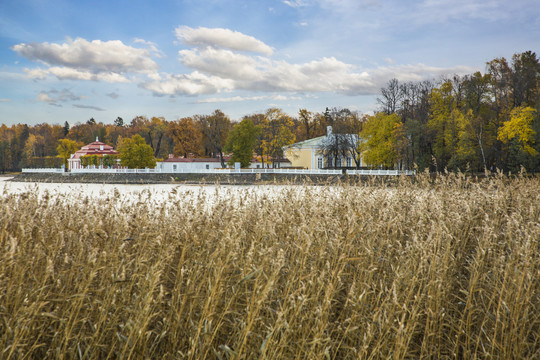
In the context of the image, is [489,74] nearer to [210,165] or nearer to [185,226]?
[210,165]

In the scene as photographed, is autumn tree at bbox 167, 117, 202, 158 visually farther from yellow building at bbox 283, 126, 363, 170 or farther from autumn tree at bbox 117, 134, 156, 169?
yellow building at bbox 283, 126, 363, 170

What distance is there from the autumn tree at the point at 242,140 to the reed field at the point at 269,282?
46.4 m

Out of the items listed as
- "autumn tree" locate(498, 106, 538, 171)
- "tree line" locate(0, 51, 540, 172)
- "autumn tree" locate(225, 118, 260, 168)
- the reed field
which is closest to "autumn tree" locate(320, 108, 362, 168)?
"tree line" locate(0, 51, 540, 172)

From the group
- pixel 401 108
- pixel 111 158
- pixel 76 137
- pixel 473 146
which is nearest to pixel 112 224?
pixel 473 146

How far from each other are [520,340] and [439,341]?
1.93 ft

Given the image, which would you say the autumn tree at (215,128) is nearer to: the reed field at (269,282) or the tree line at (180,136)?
the tree line at (180,136)

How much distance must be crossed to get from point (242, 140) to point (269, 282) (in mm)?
52242

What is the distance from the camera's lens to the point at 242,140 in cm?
5384

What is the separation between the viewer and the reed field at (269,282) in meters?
2.57

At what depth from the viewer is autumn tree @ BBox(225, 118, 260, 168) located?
53.3m

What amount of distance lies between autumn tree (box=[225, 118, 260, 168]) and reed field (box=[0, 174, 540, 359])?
152ft

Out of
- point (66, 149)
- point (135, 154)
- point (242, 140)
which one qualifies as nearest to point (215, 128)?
point (242, 140)

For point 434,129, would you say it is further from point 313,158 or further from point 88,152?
point 88,152

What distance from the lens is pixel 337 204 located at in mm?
6555
